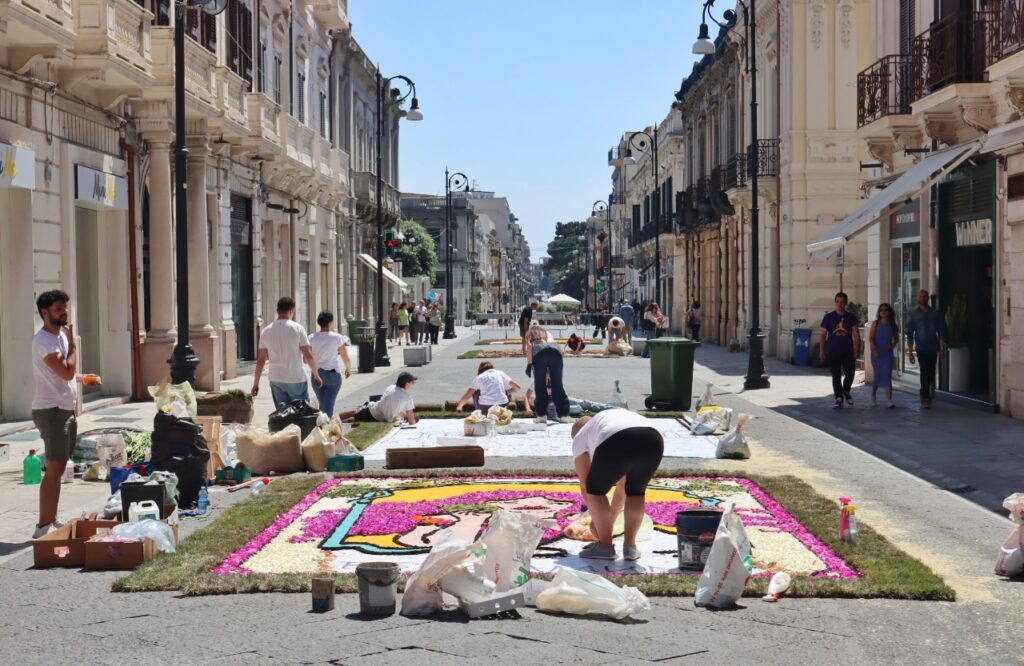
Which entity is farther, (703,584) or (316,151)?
(316,151)

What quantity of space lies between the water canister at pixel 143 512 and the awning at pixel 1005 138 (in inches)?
467

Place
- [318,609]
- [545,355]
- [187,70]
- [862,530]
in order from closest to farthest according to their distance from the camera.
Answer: [318,609] < [862,530] < [545,355] < [187,70]

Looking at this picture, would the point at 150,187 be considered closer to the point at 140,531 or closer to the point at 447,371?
the point at 447,371

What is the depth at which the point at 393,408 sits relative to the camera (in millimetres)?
17266

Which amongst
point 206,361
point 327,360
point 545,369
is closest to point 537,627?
point 327,360

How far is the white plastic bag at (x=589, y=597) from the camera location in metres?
6.89

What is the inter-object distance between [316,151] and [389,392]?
1787 centimetres

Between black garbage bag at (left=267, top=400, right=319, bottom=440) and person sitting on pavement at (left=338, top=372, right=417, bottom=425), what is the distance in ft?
11.2

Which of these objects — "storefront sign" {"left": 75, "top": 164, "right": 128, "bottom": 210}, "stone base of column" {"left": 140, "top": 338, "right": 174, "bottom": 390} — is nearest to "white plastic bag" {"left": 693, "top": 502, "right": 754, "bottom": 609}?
"storefront sign" {"left": 75, "top": 164, "right": 128, "bottom": 210}

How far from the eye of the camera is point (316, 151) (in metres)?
34.1

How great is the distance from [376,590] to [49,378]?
356 centimetres

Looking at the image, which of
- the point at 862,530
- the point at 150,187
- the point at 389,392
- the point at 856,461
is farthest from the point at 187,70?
the point at 862,530

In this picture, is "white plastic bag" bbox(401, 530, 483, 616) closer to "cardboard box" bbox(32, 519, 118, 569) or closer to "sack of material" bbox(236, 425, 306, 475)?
"cardboard box" bbox(32, 519, 118, 569)

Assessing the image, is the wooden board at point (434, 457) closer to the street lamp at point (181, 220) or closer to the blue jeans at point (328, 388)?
the blue jeans at point (328, 388)
